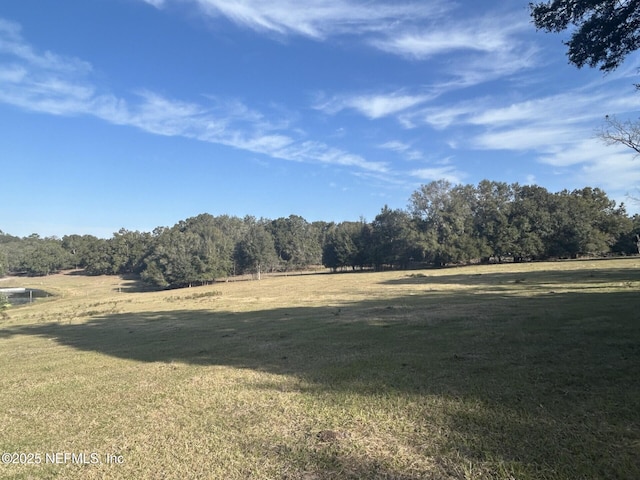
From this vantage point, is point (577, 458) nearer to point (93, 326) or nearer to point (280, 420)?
point (280, 420)

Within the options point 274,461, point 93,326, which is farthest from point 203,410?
point 93,326

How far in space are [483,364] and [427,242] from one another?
228 ft

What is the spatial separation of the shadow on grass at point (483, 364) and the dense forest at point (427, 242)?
57537 millimetres

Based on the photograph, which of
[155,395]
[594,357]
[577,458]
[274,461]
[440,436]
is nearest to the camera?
[577,458]

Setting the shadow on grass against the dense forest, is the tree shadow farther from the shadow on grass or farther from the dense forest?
the dense forest

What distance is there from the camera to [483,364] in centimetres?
729

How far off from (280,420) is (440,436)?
2.14 meters

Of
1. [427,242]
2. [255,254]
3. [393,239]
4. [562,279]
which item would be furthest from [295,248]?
[562,279]

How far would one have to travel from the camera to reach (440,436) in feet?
14.8

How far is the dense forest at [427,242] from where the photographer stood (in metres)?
66.9

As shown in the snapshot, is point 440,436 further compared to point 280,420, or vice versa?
point 280,420

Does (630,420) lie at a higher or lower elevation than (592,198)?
lower

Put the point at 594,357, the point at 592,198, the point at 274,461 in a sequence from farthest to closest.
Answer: the point at 592,198 < the point at 594,357 < the point at 274,461

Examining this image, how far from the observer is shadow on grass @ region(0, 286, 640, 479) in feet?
13.0
